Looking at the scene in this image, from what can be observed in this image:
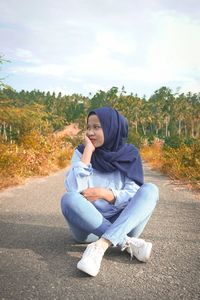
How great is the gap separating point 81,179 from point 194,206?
349 cm

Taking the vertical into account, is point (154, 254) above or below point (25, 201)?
above

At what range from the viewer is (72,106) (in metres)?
92.4

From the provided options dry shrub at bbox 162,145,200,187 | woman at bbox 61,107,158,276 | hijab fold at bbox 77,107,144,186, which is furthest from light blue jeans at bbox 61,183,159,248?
dry shrub at bbox 162,145,200,187

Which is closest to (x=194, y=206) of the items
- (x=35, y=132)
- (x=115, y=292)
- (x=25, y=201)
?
(x=25, y=201)

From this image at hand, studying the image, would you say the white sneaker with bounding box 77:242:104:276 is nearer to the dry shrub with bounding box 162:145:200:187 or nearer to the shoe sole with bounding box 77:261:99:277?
the shoe sole with bounding box 77:261:99:277

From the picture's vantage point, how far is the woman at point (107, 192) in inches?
119

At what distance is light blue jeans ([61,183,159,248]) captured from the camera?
9.80 ft

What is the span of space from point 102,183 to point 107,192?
214 mm

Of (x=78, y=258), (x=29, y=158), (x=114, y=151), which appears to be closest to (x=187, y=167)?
(x=29, y=158)

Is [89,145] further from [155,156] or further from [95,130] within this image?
[155,156]

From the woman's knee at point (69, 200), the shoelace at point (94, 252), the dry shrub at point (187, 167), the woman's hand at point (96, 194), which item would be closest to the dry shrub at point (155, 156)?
the dry shrub at point (187, 167)

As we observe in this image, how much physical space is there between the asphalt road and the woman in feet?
0.57

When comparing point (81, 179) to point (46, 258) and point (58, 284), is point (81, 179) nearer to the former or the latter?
point (46, 258)

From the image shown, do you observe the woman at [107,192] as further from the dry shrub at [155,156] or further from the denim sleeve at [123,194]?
the dry shrub at [155,156]
